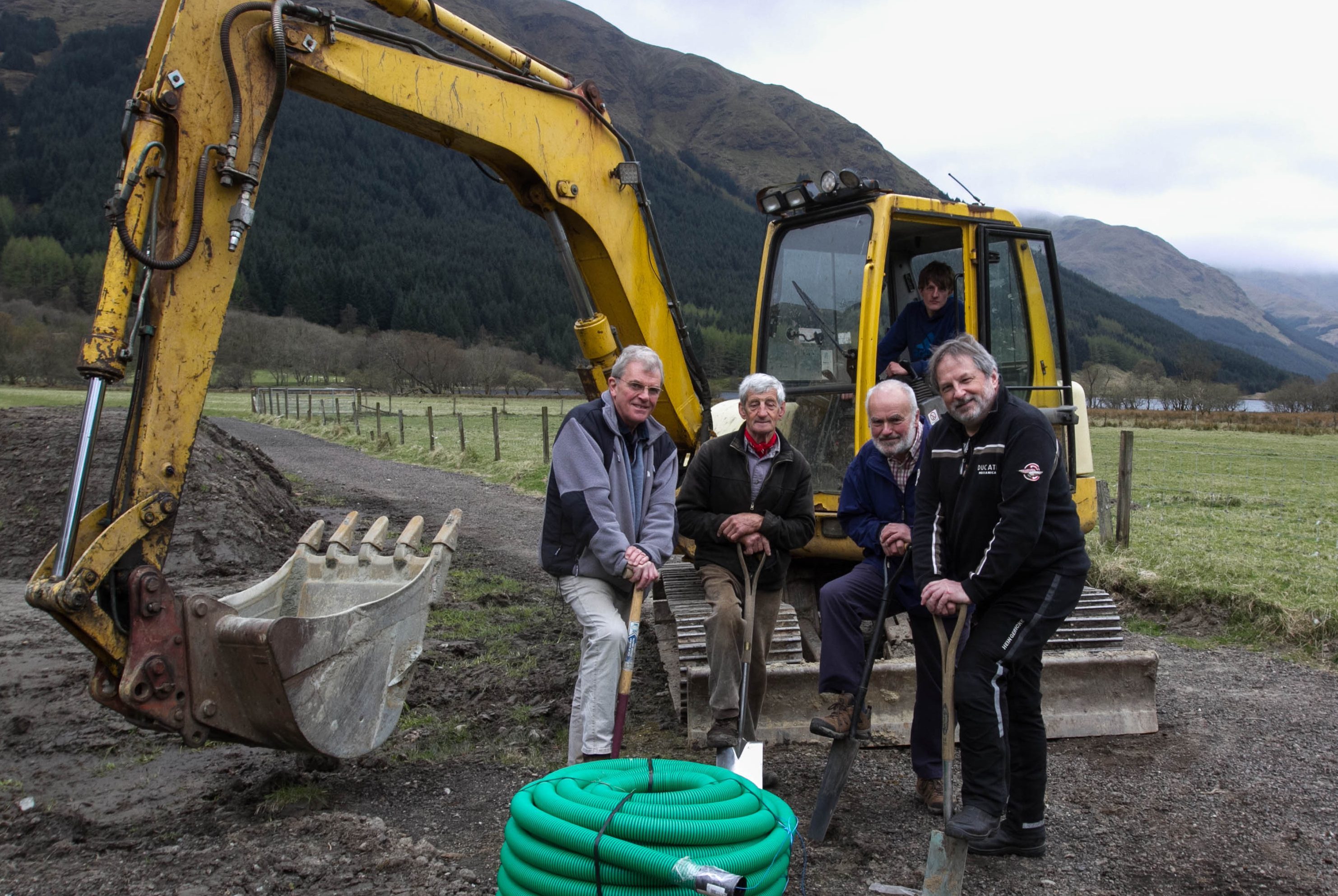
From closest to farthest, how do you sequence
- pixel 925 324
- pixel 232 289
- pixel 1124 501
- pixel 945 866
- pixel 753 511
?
pixel 945 866 < pixel 232 289 < pixel 753 511 < pixel 925 324 < pixel 1124 501

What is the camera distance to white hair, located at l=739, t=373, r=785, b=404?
4.79 meters

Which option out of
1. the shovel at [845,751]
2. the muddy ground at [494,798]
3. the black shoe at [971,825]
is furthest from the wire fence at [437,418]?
the black shoe at [971,825]

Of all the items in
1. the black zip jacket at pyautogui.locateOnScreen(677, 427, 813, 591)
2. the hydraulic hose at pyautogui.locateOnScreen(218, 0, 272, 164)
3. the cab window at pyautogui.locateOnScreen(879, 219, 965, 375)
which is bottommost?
the black zip jacket at pyautogui.locateOnScreen(677, 427, 813, 591)

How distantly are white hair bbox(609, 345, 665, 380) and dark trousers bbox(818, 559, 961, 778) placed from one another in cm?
125

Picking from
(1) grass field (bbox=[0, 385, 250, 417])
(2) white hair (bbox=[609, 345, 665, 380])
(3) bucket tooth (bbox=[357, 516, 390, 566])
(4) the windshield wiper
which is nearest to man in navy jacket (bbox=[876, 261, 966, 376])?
(4) the windshield wiper

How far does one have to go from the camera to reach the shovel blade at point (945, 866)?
3.38 m

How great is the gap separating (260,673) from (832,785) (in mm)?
2327

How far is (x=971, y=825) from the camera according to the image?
3.54 m

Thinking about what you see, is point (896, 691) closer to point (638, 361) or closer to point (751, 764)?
point (751, 764)

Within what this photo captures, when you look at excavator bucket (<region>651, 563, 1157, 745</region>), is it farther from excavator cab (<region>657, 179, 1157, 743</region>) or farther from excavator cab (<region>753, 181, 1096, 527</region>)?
excavator cab (<region>753, 181, 1096, 527</region>)

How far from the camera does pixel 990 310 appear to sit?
599 centimetres

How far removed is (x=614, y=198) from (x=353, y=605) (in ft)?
9.13

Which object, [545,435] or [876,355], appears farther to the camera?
[545,435]

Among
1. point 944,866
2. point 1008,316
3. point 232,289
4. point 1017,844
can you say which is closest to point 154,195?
point 232,289
